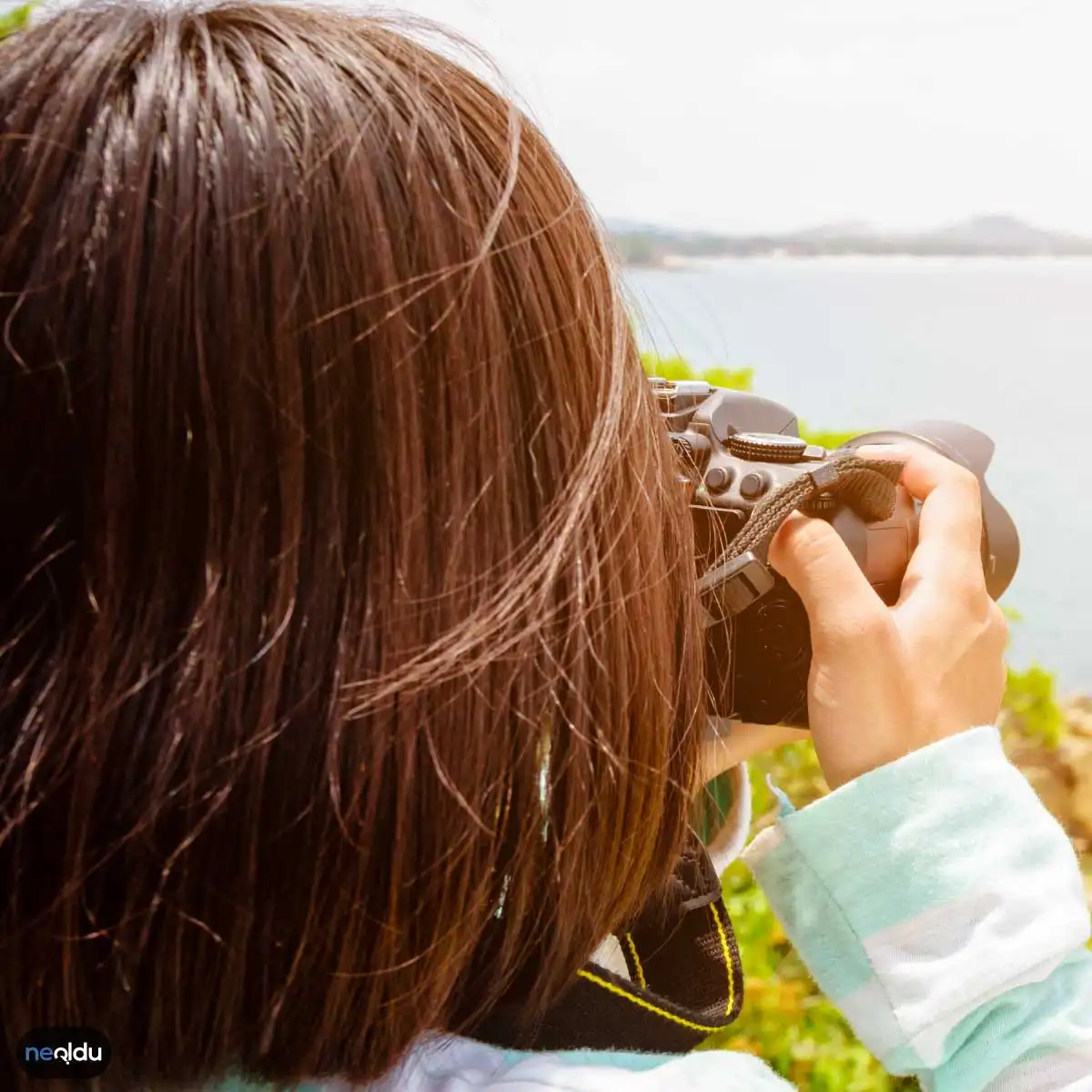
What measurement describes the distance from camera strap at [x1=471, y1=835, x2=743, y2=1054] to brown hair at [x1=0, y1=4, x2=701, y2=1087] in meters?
0.08

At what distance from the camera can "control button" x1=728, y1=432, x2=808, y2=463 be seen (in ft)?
2.20

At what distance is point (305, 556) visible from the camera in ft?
1.35

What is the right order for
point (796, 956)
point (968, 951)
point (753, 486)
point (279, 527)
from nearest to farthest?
1. point (279, 527)
2. point (968, 951)
3. point (753, 486)
4. point (796, 956)

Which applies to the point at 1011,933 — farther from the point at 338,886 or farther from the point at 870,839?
the point at 338,886

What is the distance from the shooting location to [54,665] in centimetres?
41

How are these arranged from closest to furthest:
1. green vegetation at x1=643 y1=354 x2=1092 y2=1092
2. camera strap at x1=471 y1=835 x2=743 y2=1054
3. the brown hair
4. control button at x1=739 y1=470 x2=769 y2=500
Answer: the brown hair, camera strap at x1=471 y1=835 x2=743 y2=1054, control button at x1=739 y1=470 x2=769 y2=500, green vegetation at x1=643 y1=354 x2=1092 y2=1092

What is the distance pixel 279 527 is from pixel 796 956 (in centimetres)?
115

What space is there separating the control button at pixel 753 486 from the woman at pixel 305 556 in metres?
0.15

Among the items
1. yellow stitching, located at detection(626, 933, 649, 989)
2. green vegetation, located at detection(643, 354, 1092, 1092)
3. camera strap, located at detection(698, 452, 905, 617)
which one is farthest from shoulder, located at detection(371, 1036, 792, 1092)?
green vegetation, located at detection(643, 354, 1092, 1092)

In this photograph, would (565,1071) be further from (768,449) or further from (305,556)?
(768,449)

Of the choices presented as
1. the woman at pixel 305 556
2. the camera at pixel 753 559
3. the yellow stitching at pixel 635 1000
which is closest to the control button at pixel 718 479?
the camera at pixel 753 559

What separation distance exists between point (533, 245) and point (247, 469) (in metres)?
0.15

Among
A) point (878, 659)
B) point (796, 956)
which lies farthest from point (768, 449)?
point (796, 956)

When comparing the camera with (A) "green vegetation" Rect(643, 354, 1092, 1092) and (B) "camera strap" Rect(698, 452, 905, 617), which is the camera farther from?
(A) "green vegetation" Rect(643, 354, 1092, 1092)
